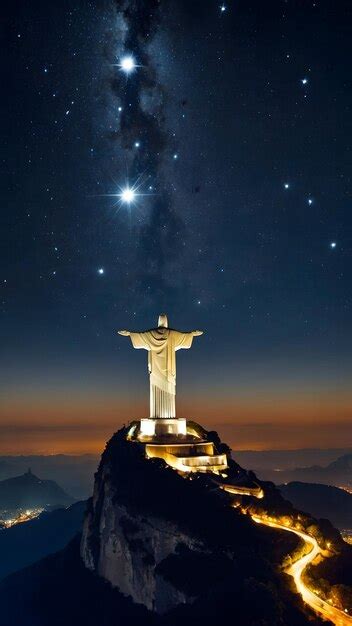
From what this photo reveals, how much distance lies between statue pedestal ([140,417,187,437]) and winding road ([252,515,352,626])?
7514mm

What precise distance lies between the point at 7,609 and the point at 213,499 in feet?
84.4

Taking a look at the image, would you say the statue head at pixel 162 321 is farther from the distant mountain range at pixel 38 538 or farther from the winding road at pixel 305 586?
the distant mountain range at pixel 38 538

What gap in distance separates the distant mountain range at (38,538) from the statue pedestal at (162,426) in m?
66.0

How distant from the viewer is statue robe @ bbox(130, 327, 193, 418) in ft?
89.6

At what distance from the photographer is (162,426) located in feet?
86.7

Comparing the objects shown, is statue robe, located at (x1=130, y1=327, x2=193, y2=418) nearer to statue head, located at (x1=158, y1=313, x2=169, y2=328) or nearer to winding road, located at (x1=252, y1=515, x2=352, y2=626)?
statue head, located at (x1=158, y1=313, x2=169, y2=328)

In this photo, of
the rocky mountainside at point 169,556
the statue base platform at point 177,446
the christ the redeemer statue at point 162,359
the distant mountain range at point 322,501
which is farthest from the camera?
the distant mountain range at point 322,501

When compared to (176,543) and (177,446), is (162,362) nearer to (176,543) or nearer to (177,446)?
(177,446)

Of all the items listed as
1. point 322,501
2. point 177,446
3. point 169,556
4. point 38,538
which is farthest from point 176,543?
point 38,538

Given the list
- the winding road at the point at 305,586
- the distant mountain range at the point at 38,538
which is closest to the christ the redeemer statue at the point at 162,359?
the winding road at the point at 305,586

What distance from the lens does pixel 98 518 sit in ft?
90.1

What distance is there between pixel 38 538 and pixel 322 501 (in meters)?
54.5

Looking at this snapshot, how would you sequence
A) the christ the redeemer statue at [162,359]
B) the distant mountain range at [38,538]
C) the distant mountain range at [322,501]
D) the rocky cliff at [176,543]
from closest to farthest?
the rocky cliff at [176,543]
the christ the redeemer statue at [162,359]
the distant mountain range at [322,501]
the distant mountain range at [38,538]

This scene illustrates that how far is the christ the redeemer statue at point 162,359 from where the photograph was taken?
89.6ft
